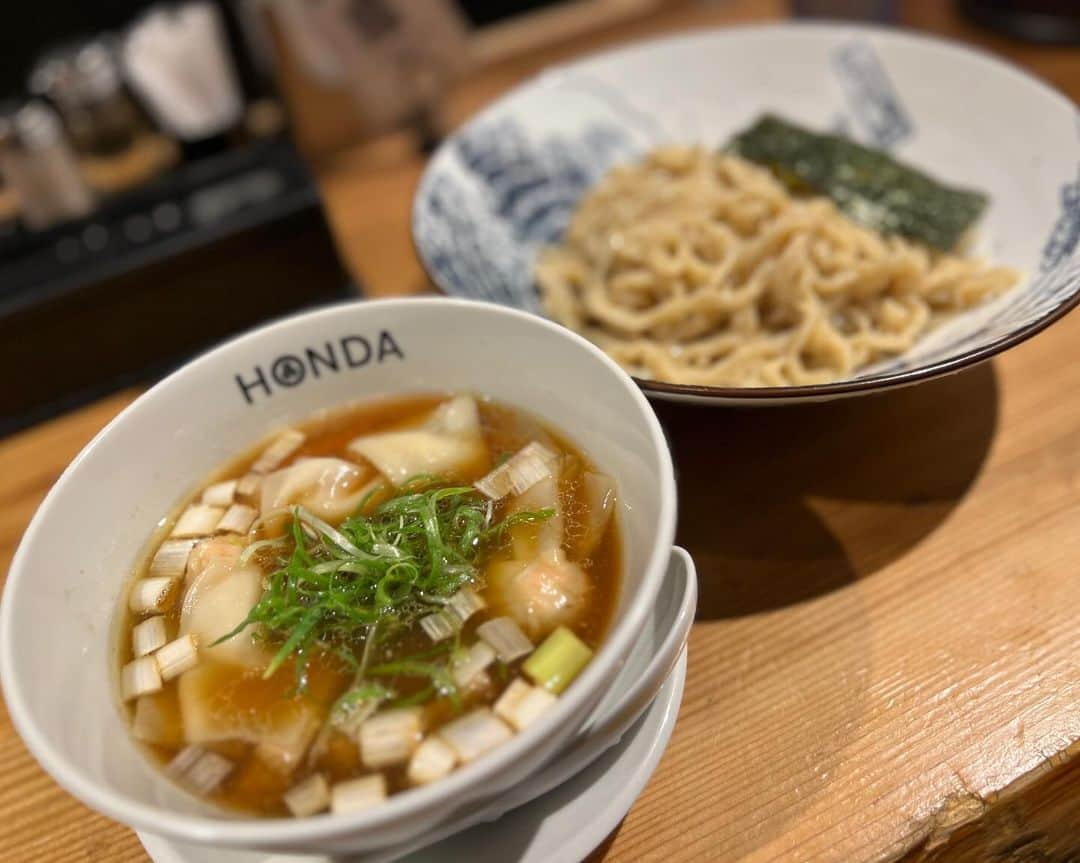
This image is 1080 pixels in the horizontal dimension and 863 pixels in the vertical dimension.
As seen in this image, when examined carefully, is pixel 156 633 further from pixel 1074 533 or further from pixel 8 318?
pixel 1074 533

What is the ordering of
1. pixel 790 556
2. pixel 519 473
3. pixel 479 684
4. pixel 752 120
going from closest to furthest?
pixel 479 684
pixel 519 473
pixel 790 556
pixel 752 120

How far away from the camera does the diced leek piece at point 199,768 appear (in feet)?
3.56

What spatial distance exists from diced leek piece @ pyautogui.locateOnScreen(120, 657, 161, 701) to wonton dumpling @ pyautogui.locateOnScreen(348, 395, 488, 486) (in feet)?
1.45

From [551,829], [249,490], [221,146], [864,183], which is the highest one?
[221,146]

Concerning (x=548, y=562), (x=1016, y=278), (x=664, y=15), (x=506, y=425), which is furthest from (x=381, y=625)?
(x=664, y=15)

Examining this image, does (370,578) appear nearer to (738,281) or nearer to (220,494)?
(220,494)

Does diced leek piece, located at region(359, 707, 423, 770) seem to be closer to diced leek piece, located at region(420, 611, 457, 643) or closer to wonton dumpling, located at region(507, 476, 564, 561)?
diced leek piece, located at region(420, 611, 457, 643)

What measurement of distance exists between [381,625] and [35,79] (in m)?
2.61

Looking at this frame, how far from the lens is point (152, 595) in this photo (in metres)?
1.29

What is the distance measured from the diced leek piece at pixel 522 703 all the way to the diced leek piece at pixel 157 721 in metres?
0.44

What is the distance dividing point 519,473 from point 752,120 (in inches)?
67.8

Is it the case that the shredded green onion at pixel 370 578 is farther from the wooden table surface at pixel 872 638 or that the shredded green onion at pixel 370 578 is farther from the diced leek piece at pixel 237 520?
the wooden table surface at pixel 872 638

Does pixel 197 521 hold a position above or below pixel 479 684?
above

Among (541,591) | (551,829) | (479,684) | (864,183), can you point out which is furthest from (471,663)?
(864,183)
